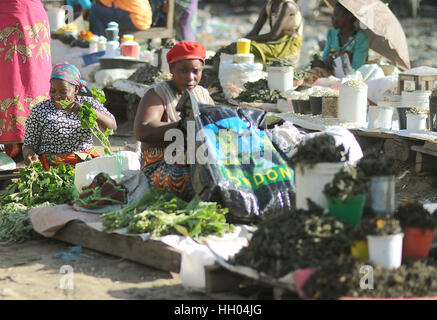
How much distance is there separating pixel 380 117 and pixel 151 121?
2.24 m

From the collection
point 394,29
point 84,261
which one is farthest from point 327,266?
point 394,29

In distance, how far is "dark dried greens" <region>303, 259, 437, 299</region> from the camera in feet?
10.4

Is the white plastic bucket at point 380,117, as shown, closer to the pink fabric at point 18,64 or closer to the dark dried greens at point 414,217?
the dark dried greens at point 414,217

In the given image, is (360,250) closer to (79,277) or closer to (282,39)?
(79,277)

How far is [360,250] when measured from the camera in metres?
3.39

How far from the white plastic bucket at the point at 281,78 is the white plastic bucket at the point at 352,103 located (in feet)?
4.15

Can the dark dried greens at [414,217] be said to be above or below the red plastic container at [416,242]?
above

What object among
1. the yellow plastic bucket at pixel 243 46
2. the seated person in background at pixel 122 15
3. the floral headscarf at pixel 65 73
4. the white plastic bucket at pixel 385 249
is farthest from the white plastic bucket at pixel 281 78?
the white plastic bucket at pixel 385 249

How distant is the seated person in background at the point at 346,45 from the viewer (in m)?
8.41

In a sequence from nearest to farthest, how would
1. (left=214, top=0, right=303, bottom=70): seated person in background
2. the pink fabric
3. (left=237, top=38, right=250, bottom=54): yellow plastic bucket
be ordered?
1. the pink fabric
2. (left=237, top=38, right=250, bottom=54): yellow plastic bucket
3. (left=214, top=0, right=303, bottom=70): seated person in background

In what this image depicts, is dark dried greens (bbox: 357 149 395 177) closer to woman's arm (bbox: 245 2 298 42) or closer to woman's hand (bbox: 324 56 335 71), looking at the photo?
woman's hand (bbox: 324 56 335 71)

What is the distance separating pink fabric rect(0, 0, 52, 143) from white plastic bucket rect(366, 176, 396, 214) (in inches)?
148

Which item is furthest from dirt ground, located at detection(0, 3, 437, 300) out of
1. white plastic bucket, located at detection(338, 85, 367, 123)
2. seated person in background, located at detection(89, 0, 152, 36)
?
seated person in background, located at detection(89, 0, 152, 36)

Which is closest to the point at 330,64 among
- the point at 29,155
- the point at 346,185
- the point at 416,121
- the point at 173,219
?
the point at 416,121
